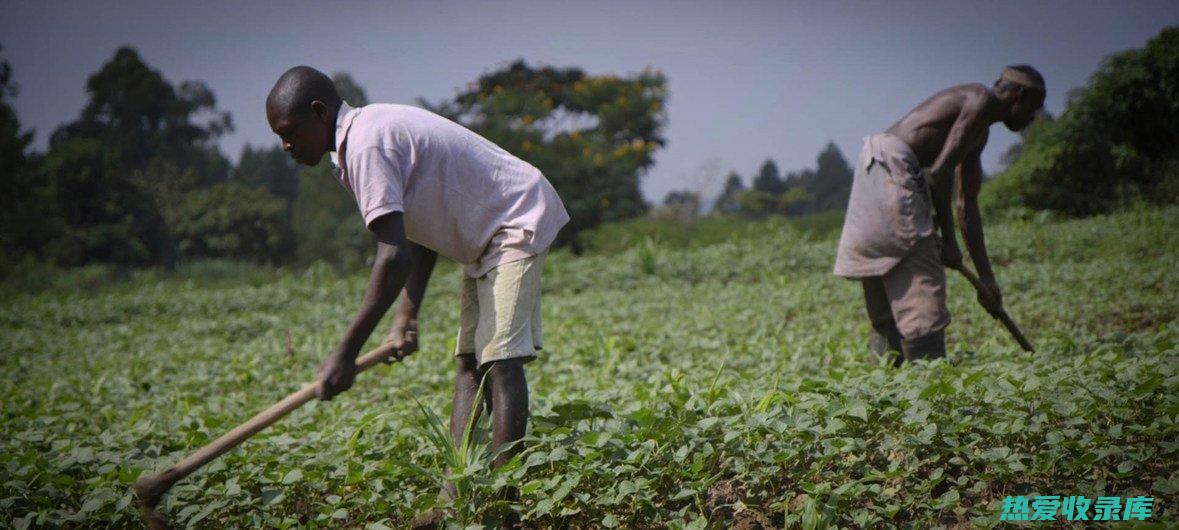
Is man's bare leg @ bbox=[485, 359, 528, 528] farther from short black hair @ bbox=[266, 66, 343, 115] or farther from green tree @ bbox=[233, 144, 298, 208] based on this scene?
green tree @ bbox=[233, 144, 298, 208]

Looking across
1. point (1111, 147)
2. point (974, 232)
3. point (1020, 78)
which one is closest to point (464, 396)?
point (974, 232)

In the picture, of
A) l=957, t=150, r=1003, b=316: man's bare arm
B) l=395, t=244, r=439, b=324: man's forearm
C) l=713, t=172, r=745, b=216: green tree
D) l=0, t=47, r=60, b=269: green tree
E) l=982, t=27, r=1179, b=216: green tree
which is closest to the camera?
l=395, t=244, r=439, b=324: man's forearm

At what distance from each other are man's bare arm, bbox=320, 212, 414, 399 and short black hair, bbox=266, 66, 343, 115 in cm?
50

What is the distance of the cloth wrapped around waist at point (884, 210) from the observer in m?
4.12

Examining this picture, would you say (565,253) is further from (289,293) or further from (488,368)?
(488,368)

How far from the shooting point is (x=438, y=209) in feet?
9.14

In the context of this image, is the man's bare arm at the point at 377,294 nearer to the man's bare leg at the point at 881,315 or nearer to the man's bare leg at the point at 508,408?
the man's bare leg at the point at 508,408

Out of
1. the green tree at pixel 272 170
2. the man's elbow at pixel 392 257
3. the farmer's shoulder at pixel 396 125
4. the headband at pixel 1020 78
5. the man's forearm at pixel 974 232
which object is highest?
the green tree at pixel 272 170

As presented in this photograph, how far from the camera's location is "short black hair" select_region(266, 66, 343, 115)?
2.63 meters

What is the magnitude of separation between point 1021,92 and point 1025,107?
82 millimetres

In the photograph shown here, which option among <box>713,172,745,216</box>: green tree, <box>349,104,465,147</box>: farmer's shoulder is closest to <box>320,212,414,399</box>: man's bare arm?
<box>349,104,465,147</box>: farmer's shoulder

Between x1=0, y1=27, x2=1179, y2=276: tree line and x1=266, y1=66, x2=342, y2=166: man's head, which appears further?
x1=0, y1=27, x2=1179, y2=276: tree line

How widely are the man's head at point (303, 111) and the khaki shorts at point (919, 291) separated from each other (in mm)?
2956

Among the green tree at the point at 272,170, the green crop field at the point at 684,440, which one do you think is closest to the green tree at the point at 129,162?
the green tree at the point at 272,170
